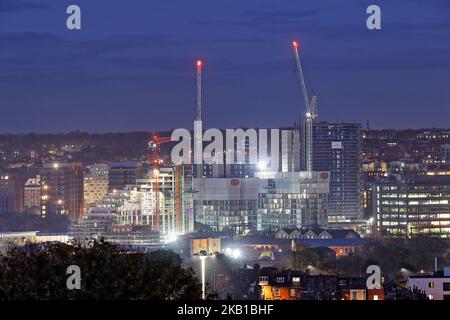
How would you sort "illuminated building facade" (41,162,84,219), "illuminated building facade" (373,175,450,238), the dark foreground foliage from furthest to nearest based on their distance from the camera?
"illuminated building facade" (41,162,84,219) → "illuminated building facade" (373,175,450,238) → the dark foreground foliage

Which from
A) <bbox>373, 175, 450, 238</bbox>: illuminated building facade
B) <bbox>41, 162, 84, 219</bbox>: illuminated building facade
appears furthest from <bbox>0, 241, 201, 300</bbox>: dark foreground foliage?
<bbox>41, 162, 84, 219</bbox>: illuminated building facade

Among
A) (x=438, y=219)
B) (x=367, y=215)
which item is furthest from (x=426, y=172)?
(x=438, y=219)

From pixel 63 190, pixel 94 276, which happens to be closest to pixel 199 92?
pixel 63 190

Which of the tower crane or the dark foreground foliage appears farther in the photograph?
the tower crane

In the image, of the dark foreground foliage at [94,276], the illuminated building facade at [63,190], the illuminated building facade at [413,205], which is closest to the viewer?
the dark foreground foliage at [94,276]

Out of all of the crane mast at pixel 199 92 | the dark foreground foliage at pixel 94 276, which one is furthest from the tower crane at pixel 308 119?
the dark foreground foliage at pixel 94 276

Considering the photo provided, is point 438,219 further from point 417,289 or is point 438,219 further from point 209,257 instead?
point 417,289

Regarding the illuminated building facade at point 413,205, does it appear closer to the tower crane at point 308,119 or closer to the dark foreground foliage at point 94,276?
the tower crane at point 308,119

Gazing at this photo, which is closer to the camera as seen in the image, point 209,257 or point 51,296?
point 51,296

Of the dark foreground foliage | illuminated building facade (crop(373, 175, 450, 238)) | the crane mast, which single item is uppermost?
the crane mast

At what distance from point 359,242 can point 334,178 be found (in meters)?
22.9

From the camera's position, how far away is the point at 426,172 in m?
70.8

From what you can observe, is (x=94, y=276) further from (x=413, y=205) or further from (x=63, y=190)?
(x=63, y=190)

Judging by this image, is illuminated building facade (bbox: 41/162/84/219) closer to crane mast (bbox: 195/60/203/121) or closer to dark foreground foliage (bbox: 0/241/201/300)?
crane mast (bbox: 195/60/203/121)
